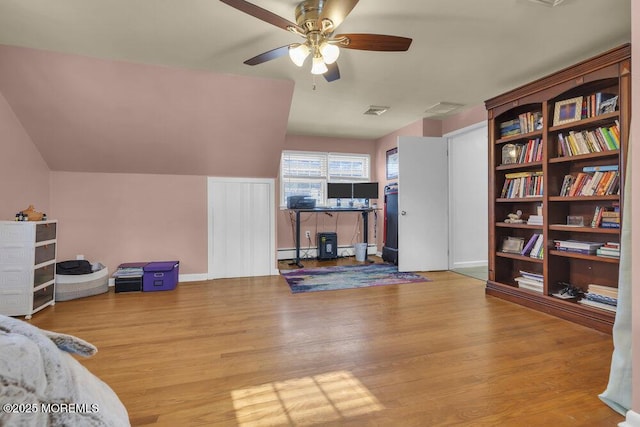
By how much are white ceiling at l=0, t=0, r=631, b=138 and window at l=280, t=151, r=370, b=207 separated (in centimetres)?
223

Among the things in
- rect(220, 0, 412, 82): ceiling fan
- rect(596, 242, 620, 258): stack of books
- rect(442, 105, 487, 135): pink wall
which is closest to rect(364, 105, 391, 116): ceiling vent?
rect(442, 105, 487, 135): pink wall

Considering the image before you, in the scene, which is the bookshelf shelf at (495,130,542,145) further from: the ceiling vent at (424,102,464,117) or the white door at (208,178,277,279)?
the white door at (208,178,277,279)

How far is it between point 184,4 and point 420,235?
3872 millimetres

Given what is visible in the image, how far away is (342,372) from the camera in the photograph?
5.92 feet

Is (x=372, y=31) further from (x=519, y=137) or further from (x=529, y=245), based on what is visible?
(x=529, y=245)

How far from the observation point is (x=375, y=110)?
430 centimetres

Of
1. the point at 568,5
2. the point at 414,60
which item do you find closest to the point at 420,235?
the point at 414,60

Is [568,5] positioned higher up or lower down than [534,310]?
higher up

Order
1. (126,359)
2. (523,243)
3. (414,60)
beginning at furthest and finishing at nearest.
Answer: (523,243) → (414,60) → (126,359)

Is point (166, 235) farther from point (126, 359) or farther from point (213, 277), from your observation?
point (126, 359)

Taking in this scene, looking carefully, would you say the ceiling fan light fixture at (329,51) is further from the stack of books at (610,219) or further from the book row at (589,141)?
the stack of books at (610,219)

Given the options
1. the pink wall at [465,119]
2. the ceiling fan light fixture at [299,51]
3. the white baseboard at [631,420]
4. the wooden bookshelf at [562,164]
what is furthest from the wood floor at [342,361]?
the pink wall at [465,119]

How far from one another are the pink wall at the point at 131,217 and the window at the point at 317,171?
1862mm

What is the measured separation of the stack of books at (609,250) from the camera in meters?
2.34
